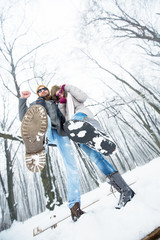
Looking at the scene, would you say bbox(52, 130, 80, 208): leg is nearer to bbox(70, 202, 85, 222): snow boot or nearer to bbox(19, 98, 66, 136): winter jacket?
bbox(70, 202, 85, 222): snow boot

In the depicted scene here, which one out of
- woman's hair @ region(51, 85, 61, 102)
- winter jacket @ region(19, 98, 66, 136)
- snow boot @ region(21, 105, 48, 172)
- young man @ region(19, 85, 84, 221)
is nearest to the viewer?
snow boot @ region(21, 105, 48, 172)

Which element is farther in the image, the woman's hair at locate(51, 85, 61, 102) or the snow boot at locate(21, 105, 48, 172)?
the woman's hair at locate(51, 85, 61, 102)

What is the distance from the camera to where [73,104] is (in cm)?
148

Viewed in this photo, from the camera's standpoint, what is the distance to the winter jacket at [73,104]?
4.70 ft

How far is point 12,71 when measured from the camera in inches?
208

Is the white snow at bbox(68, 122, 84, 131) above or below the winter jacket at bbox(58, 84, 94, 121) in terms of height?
below

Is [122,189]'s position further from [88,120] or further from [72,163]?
[88,120]

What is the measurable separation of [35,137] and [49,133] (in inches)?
11.2

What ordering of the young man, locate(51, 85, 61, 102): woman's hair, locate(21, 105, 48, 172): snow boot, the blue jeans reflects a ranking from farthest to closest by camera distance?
locate(51, 85, 61, 102): woman's hair, the blue jeans, the young man, locate(21, 105, 48, 172): snow boot

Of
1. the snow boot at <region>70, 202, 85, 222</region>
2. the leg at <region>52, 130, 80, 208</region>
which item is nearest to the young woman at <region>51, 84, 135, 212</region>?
the leg at <region>52, 130, 80, 208</region>

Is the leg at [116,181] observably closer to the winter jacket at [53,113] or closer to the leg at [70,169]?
the leg at [70,169]

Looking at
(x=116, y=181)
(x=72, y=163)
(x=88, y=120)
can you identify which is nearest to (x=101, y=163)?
(x=116, y=181)

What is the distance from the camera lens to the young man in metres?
1.27

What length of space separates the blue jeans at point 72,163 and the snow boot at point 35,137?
182 millimetres
